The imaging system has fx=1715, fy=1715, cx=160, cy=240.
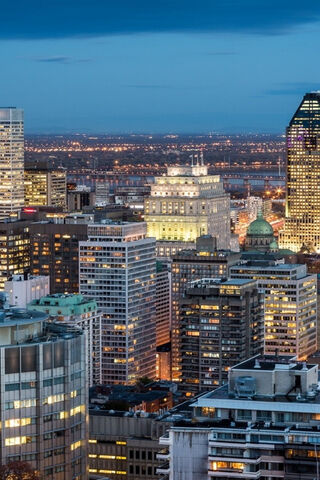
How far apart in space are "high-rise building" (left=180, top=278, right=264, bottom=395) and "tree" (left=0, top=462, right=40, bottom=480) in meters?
71.3

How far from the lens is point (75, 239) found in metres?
183

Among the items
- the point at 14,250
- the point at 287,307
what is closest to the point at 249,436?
the point at 287,307

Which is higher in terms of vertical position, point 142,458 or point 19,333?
point 19,333

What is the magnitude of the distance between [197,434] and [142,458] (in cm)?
3140

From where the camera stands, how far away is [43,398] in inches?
3110

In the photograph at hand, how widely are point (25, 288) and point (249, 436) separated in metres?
87.8

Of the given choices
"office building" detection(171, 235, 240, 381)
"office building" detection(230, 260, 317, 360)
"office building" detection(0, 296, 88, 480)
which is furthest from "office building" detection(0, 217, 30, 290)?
"office building" detection(0, 296, 88, 480)

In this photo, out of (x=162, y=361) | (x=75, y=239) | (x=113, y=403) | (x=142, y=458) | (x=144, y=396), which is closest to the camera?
(x=142, y=458)

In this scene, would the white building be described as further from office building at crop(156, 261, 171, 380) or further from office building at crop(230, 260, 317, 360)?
office building at crop(230, 260, 317, 360)

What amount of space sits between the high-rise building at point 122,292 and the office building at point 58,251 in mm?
7924

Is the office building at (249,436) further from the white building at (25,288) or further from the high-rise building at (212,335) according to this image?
the white building at (25,288)

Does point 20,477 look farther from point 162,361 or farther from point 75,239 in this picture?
point 75,239

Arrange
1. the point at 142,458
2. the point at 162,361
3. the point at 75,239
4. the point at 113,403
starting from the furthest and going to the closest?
the point at 75,239
the point at 162,361
the point at 113,403
the point at 142,458

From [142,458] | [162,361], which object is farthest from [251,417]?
[162,361]
